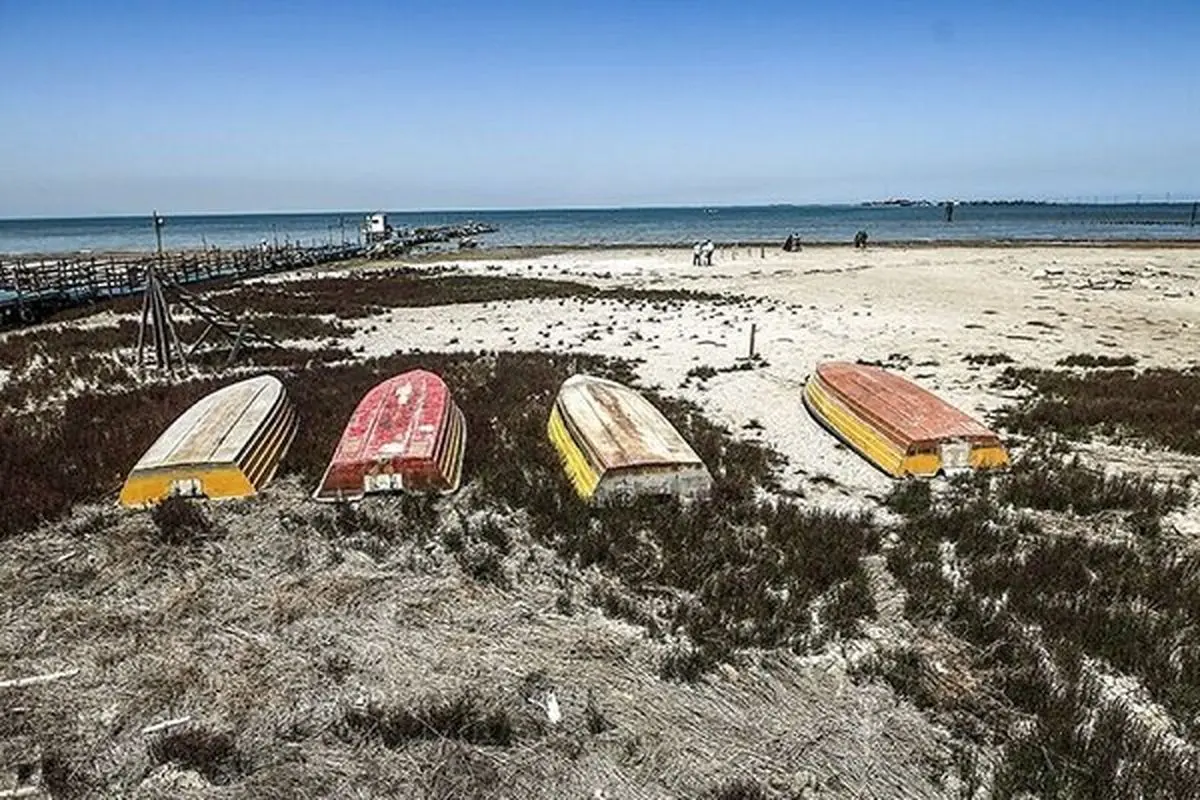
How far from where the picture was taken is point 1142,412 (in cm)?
1442

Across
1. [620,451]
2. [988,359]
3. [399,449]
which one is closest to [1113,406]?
[988,359]

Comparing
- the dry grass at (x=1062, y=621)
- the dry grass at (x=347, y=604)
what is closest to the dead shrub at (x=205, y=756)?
the dry grass at (x=347, y=604)

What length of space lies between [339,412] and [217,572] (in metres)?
6.74

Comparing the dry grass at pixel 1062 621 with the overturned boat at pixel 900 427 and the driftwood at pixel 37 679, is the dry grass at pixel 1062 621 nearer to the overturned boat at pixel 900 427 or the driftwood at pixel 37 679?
the overturned boat at pixel 900 427

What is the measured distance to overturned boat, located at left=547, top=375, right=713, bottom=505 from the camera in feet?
33.3

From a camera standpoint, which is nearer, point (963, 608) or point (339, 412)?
point (963, 608)

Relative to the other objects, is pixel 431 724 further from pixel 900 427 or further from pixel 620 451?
pixel 900 427

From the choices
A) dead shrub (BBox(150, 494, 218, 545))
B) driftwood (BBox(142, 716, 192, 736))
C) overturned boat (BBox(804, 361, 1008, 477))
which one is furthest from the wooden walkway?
driftwood (BBox(142, 716, 192, 736))

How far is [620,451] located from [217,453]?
5.39 meters

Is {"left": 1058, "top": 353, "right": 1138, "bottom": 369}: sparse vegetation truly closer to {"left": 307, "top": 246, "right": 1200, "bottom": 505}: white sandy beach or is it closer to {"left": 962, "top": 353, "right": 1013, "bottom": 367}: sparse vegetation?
{"left": 307, "top": 246, "right": 1200, "bottom": 505}: white sandy beach

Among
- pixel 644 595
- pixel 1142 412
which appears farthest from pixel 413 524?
pixel 1142 412

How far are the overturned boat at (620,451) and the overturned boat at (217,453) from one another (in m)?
4.30

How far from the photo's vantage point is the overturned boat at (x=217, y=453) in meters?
10.2

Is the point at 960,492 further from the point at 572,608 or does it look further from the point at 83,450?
the point at 83,450
